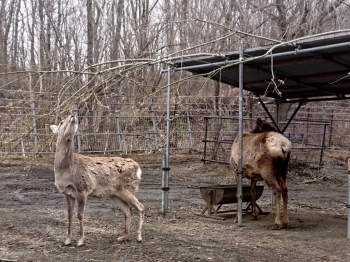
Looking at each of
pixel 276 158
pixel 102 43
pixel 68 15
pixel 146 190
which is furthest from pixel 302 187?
pixel 68 15

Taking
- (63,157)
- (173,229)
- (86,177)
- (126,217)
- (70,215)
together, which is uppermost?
(63,157)

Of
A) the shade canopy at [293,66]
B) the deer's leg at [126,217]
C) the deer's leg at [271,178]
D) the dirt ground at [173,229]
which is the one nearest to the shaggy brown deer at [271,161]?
the deer's leg at [271,178]

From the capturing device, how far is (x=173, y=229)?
903cm

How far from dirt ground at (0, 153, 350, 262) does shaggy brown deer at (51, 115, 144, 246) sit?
532 mm

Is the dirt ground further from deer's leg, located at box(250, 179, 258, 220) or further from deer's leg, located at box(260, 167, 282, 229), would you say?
deer's leg, located at box(260, 167, 282, 229)

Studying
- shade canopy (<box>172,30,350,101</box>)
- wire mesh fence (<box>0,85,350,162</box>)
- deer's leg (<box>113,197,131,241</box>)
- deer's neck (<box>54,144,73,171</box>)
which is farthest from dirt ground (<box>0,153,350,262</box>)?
wire mesh fence (<box>0,85,350,162</box>)

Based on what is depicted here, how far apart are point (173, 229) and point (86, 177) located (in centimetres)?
202

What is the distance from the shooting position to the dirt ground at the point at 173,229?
7.12 metres

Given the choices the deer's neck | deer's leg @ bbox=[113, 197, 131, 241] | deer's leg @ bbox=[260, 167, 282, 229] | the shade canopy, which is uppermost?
the shade canopy

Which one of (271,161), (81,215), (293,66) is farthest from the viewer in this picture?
(271,161)

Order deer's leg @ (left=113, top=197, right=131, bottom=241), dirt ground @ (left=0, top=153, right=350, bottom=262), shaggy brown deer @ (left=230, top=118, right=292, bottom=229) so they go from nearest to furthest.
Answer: dirt ground @ (left=0, top=153, right=350, bottom=262) → deer's leg @ (left=113, top=197, right=131, bottom=241) → shaggy brown deer @ (left=230, top=118, right=292, bottom=229)

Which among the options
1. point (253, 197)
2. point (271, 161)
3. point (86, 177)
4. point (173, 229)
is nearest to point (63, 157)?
point (86, 177)

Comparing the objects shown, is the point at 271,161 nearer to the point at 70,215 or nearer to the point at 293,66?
the point at 293,66

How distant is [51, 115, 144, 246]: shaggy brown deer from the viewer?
299 inches
